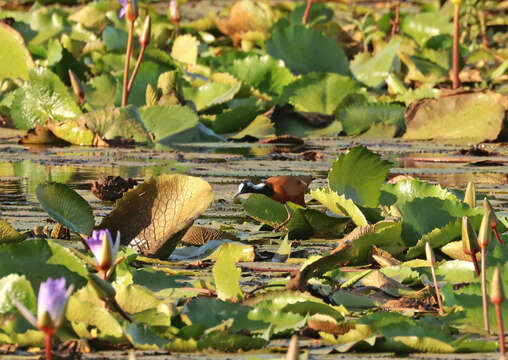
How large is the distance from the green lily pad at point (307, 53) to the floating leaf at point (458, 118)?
98cm

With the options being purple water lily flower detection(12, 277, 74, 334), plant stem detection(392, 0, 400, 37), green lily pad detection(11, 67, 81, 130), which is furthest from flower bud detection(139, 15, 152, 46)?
plant stem detection(392, 0, 400, 37)

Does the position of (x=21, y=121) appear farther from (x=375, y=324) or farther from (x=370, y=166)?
(x=375, y=324)

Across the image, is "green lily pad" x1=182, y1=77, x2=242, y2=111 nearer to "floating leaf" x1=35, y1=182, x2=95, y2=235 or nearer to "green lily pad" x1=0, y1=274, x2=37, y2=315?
"floating leaf" x1=35, y1=182, x2=95, y2=235

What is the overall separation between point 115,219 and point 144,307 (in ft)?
1.71

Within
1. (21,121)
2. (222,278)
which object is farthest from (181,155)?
(222,278)

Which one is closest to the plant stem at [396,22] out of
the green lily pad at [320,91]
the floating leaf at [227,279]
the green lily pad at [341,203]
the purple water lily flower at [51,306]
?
the green lily pad at [320,91]

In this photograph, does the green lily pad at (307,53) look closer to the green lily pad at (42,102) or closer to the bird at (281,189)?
the green lily pad at (42,102)

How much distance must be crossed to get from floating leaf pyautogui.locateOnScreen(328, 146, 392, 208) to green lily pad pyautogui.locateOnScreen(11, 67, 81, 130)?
2.08 meters

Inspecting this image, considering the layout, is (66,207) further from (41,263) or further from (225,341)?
(225,341)

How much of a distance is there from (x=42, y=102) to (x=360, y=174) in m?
2.21

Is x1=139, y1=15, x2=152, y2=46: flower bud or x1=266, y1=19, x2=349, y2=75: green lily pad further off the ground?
x1=139, y1=15, x2=152, y2=46: flower bud

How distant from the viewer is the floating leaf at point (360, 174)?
7.55 feet

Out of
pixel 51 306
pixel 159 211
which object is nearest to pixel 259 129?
pixel 159 211

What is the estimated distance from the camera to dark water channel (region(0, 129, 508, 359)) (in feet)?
8.71
